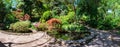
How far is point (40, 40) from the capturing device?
16922 mm

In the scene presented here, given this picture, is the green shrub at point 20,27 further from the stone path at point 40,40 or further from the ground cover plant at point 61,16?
the stone path at point 40,40

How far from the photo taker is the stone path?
52.8ft

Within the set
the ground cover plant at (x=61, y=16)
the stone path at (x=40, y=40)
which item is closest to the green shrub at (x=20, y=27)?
the ground cover plant at (x=61, y=16)

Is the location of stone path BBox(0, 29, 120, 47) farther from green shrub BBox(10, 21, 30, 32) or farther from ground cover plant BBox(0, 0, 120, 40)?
green shrub BBox(10, 21, 30, 32)

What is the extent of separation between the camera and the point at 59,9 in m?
26.1

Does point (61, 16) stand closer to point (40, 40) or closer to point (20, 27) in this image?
point (20, 27)

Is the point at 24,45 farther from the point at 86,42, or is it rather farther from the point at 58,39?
the point at 86,42

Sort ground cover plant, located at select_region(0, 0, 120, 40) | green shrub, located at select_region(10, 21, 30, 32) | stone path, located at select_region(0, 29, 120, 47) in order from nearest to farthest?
stone path, located at select_region(0, 29, 120, 47), ground cover plant, located at select_region(0, 0, 120, 40), green shrub, located at select_region(10, 21, 30, 32)

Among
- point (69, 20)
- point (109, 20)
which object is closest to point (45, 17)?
point (69, 20)

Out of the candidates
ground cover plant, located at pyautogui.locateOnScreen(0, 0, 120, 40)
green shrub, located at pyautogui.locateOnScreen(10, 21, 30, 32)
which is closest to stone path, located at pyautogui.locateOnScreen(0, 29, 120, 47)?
ground cover plant, located at pyautogui.locateOnScreen(0, 0, 120, 40)

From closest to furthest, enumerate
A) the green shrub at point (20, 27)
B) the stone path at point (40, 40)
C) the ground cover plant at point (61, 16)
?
1. the stone path at point (40, 40)
2. the ground cover plant at point (61, 16)
3. the green shrub at point (20, 27)

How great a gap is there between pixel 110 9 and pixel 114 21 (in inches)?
91.5

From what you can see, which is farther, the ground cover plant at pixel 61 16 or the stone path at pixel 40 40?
the ground cover plant at pixel 61 16

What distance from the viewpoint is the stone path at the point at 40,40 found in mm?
16094
